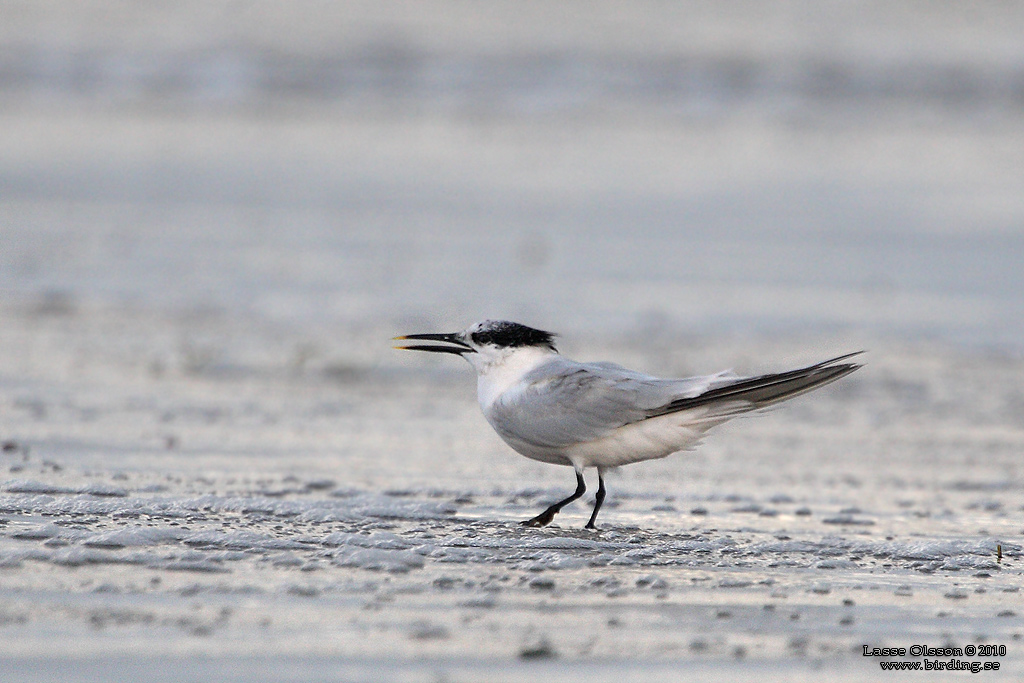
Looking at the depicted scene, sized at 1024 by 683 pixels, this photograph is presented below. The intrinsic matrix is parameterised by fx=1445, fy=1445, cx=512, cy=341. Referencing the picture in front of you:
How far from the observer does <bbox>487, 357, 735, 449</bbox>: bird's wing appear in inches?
193

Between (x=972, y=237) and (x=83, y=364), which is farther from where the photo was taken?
(x=972, y=237)

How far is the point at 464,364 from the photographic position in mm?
7938

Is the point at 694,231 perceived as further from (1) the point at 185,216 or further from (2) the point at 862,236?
(1) the point at 185,216

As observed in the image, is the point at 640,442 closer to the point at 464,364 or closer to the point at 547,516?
the point at 547,516

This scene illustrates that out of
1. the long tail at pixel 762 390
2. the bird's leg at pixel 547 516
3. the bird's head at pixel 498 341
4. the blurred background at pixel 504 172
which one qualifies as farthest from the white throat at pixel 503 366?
the blurred background at pixel 504 172

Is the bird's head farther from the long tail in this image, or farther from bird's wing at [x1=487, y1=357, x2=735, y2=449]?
the long tail

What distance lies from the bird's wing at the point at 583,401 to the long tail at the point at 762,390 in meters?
0.03

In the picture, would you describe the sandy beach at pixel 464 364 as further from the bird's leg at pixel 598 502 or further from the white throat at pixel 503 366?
the white throat at pixel 503 366

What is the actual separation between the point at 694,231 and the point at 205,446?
6404 mm

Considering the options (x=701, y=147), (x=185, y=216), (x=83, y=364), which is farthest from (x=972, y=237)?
(x=83, y=364)

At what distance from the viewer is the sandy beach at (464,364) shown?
3.61 metres

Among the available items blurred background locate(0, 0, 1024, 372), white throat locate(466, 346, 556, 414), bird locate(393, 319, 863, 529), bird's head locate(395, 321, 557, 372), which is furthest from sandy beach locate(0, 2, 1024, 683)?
bird's head locate(395, 321, 557, 372)

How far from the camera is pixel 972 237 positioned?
11.6 metres

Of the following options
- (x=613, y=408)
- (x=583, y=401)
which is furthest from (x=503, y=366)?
(x=613, y=408)
